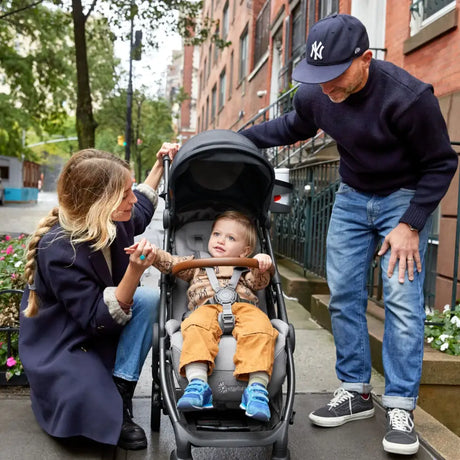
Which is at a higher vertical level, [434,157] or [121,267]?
[434,157]

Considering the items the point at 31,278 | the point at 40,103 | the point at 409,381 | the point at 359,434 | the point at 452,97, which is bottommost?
the point at 359,434

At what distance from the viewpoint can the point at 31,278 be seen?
10.00ft

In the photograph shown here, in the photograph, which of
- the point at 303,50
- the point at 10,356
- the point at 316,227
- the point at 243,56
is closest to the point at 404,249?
the point at 10,356

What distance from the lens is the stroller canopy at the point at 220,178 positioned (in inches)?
130

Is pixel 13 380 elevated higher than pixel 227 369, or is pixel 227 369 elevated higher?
pixel 227 369

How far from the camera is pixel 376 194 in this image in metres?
3.24

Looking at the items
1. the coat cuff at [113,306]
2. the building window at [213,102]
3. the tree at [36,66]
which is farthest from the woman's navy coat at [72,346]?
the building window at [213,102]

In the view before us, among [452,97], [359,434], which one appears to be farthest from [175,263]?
[452,97]

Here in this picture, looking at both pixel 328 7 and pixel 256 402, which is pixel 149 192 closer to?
pixel 256 402

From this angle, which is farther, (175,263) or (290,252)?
(290,252)

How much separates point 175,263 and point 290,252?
5.23 m

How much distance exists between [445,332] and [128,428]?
2.37 metres

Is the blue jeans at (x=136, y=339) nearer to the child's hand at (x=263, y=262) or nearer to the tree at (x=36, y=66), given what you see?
the child's hand at (x=263, y=262)

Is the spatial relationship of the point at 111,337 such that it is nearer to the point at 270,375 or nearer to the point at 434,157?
the point at 270,375
